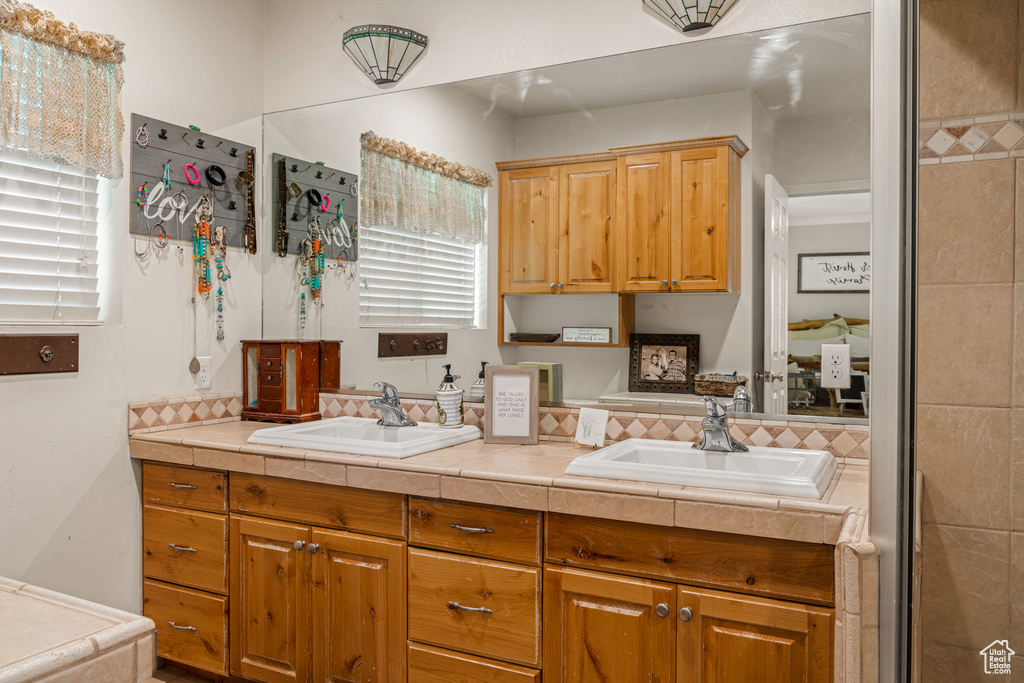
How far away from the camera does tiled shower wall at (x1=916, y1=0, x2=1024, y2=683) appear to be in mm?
813

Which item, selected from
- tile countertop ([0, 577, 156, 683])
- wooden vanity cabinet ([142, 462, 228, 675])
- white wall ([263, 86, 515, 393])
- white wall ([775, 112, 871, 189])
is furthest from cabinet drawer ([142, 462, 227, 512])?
white wall ([775, 112, 871, 189])

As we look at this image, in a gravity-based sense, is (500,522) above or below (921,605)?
below

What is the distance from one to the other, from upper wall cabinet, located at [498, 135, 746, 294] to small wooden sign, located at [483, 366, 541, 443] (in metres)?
0.30

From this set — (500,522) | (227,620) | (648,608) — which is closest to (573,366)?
(500,522)

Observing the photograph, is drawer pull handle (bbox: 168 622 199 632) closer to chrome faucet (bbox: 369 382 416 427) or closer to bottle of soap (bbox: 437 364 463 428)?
chrome faucet (bbox: 369 382 416 427)

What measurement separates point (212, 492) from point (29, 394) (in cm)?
61

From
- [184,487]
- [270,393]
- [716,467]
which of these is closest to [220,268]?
[270,393]

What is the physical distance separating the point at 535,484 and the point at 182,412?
5.09 ft

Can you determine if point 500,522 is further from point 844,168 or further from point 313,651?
point 844,168

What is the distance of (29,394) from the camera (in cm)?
208

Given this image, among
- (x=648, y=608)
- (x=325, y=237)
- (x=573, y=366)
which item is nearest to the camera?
(x=648, y=608)

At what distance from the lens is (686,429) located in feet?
6.78

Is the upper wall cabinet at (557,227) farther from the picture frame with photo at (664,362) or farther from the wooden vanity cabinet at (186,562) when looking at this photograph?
the wooden vanity cabinet at (186,562)

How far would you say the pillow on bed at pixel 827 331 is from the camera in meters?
1.82
